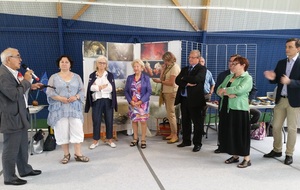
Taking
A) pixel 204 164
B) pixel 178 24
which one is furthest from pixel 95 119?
pixel 178 24

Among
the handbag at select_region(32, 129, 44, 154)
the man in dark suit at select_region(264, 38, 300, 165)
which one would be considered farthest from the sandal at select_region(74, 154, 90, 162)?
the man in dark suit at select_region(264, 38, 300, 165)

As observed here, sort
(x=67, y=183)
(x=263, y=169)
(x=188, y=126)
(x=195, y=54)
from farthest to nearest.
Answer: (x=188, y=126) → (x=195, y=54) → (x=263, y=169) → (x=67, y=183)

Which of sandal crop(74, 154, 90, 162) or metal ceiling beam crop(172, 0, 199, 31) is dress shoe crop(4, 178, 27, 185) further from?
metal ceiling beam crop(172, 0, 199, 31)

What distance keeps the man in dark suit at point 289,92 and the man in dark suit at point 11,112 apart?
120 inches

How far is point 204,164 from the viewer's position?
3.48m

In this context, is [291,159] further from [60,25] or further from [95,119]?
[60,25]

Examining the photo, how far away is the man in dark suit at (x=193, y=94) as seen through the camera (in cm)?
386

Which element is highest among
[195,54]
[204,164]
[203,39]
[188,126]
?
[203,39]

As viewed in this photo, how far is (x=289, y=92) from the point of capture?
10.9ft

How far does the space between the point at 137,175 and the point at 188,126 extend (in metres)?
1.44

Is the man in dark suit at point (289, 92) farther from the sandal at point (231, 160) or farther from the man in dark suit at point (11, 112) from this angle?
the man in dark suit at point (11, 112)

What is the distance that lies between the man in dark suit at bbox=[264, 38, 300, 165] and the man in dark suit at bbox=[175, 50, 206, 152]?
3.09ft

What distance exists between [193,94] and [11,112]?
8.10 ft

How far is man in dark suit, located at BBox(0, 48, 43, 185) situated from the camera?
2.59 m
